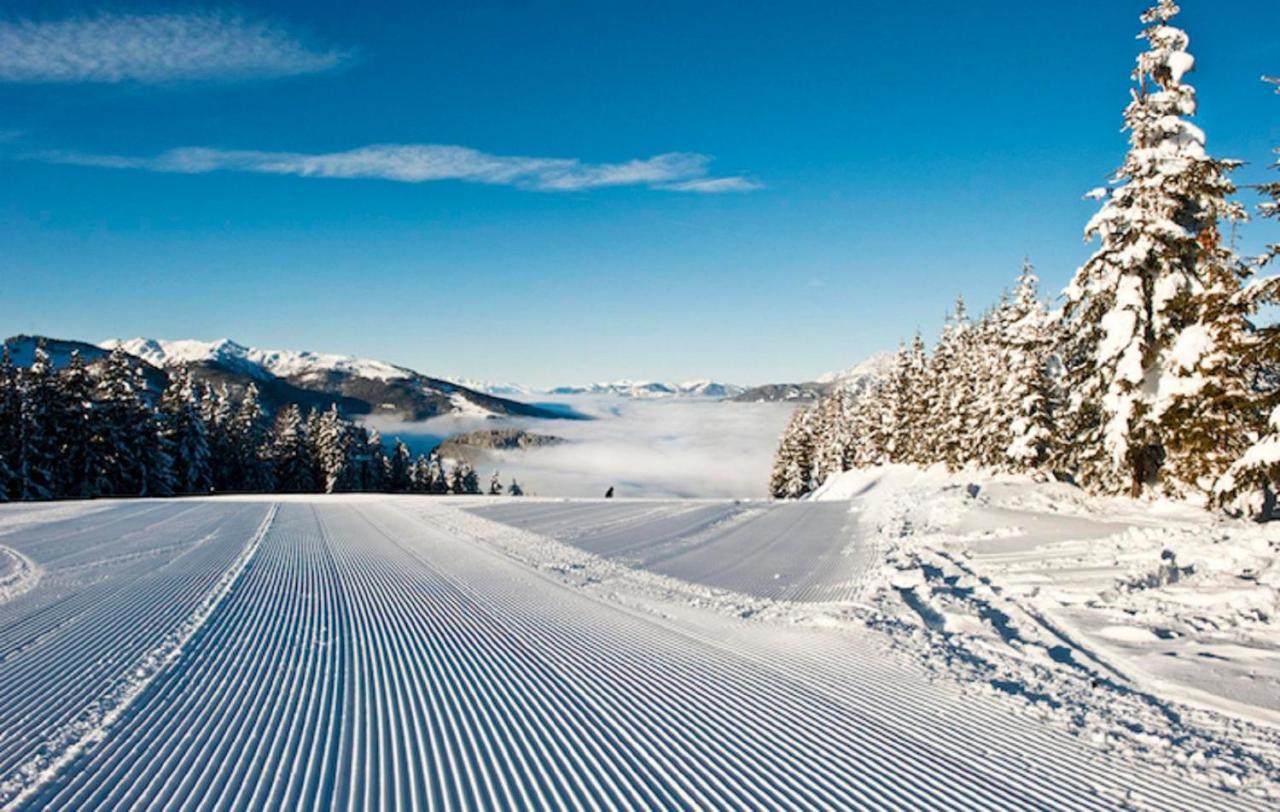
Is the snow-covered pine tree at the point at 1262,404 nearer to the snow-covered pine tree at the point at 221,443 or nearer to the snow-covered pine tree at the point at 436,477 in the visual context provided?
the snow-covered pine tree at the point at 221,443

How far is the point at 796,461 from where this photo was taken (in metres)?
66.4

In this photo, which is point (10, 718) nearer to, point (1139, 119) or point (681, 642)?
point (681, 642)

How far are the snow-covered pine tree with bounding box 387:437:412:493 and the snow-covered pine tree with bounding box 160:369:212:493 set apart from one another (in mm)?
20545

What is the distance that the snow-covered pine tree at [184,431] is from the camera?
48344 mm

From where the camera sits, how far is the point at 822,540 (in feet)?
58.6

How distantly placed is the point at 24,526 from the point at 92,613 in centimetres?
1635

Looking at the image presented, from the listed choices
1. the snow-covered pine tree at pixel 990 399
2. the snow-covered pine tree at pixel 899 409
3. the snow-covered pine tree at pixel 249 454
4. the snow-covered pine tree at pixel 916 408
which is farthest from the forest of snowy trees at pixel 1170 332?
the snow-covered pine tree at pixel 249 454

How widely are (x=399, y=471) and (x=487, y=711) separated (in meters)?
69.5

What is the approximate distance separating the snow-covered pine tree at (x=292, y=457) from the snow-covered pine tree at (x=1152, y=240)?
57180mm

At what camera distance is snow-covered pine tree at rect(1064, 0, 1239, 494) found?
665 inches

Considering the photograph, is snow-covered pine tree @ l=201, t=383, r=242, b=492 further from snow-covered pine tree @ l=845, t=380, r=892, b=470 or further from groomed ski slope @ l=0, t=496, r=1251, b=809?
snow-covered pine tree @ l=845, t=380, r=892, b=470

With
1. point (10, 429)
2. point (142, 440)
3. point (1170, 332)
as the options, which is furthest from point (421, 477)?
point (1170, 332)

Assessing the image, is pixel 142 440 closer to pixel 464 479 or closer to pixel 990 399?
pixel 464 479

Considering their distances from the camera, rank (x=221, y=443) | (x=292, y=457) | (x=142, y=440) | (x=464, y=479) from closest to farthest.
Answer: (x=142, y=440), (x=221, y=443), (x=292, y=457), (x=464, y=479)
